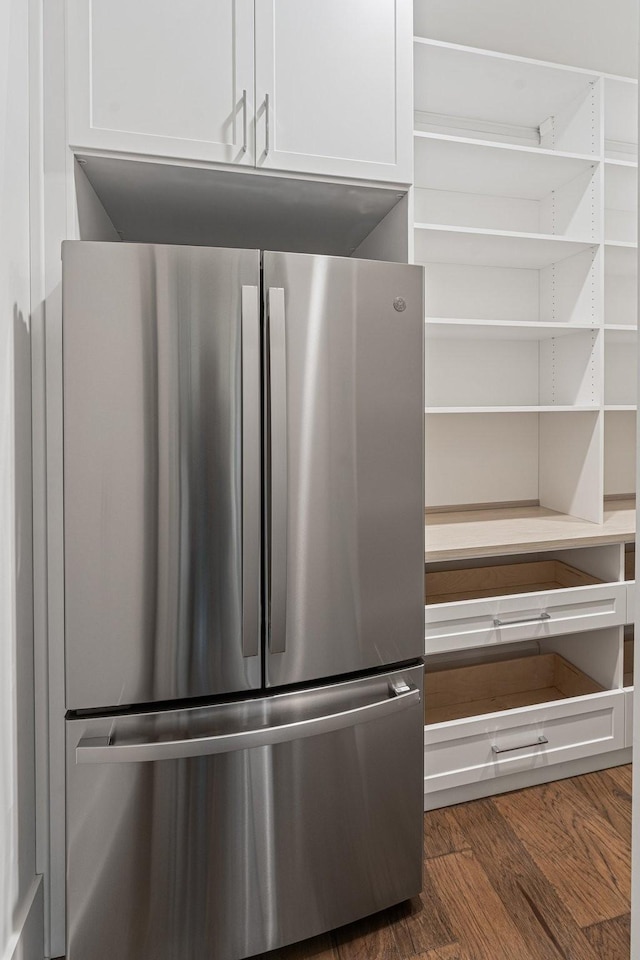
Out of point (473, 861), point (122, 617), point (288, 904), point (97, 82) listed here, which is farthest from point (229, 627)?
point (97, 82)

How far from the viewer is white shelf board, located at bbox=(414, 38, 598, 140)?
185 centimetres

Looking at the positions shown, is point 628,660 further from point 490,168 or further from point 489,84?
point 489,84

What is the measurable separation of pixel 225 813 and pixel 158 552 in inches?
23.1

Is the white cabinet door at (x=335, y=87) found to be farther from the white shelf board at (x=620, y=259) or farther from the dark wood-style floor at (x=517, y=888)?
the dark wood-style floor at (x=517, y=888)

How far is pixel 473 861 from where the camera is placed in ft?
A: 5.30

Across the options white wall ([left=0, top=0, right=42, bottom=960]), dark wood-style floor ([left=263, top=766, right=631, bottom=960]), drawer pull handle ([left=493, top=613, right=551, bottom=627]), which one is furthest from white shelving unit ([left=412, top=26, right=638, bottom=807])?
white wall ([left=0, top=0, right=42, bottom=960])

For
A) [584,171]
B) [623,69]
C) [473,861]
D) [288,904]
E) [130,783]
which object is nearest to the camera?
[130,783]

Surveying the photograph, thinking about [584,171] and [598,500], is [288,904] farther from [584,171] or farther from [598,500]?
[584,171]

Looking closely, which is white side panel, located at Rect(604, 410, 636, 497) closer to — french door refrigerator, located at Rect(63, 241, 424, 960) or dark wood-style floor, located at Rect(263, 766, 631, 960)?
dark wood-style floor, located at Rect(263, 766, 631, 960)

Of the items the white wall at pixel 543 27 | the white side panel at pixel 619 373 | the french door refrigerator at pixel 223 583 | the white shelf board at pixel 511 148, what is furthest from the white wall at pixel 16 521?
the white side panel at pixel 619 373

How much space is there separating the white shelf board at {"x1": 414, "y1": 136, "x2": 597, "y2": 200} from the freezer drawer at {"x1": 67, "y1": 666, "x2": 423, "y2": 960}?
1.73 meters

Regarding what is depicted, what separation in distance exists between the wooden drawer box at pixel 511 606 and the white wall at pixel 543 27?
6.47 feet

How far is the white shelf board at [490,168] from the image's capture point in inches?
75.9

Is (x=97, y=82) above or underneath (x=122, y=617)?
above
